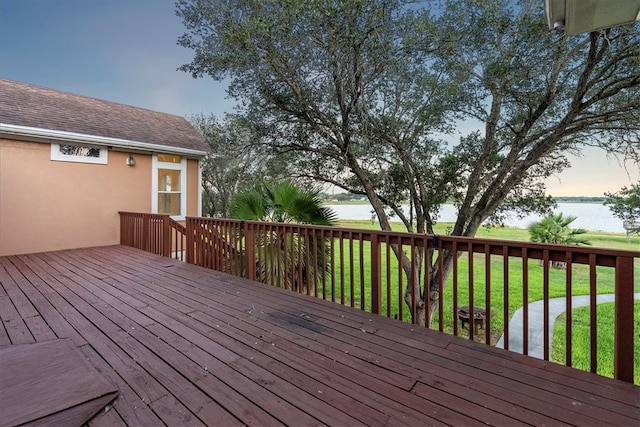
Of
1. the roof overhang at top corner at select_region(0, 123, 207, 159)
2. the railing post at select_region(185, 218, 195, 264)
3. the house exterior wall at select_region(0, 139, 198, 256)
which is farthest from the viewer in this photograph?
the house exterior wall at select_region(0, 139, 198, 256)

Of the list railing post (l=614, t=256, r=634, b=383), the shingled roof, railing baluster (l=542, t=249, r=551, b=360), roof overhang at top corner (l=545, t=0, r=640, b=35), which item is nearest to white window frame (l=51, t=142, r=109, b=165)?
the shingled roof

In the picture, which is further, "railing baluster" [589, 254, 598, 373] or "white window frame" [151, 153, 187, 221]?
"white window frame" [151, 153, 187, 221]

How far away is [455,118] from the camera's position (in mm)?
6445

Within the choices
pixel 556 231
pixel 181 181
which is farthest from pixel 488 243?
pixel 556 231

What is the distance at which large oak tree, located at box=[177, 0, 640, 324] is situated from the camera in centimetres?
466

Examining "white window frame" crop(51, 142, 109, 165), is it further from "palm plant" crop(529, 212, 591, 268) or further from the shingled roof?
"palm plant" crop(529, 212, 591, 268)

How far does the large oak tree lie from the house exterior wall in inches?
132

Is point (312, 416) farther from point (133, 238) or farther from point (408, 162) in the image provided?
point (133, 238)

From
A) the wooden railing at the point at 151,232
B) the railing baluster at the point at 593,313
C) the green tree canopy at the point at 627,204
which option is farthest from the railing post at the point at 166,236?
the green tree canopy at the point at 627,204

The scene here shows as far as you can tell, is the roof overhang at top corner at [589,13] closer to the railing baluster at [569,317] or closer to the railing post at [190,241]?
the railing baluster at [569,317]

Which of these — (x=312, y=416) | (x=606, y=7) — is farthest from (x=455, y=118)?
(x=312, y=416)

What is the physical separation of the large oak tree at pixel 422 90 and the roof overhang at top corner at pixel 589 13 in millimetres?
2129

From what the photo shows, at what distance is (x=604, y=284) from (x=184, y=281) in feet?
49.8

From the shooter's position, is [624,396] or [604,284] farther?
[604,284]
